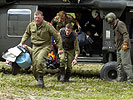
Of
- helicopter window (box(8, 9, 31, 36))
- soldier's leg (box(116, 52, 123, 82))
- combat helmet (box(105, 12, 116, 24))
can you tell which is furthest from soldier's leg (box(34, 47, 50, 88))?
helicopter window (box(8, 9, 31, 36))

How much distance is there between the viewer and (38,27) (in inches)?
341

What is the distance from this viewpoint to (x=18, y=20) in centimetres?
1145

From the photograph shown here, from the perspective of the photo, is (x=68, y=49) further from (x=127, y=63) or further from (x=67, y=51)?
(x=127, y=63)

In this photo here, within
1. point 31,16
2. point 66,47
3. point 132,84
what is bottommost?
point 132,84

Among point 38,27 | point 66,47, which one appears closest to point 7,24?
point 66,47

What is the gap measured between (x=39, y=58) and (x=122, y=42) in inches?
103

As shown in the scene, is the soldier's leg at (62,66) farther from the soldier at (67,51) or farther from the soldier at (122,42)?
the soldier at (122,42)

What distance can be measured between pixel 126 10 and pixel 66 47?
1965 millimetres

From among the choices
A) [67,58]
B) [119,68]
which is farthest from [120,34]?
[67,58]

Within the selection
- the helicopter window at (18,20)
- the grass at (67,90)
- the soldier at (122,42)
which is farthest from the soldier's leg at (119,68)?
the helicopter window at (18,20)

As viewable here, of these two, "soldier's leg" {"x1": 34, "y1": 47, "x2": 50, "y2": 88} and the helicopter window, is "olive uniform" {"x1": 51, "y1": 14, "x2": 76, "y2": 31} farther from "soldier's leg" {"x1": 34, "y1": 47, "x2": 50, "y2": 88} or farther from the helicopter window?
"soldier's leg" {"x1": 34, "y1": 47, "x2": 50, "y2": 88}

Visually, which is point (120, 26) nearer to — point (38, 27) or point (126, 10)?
point (126, 10)

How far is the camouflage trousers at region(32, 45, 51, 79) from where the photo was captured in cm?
851

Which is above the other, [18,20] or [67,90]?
[18,20]
